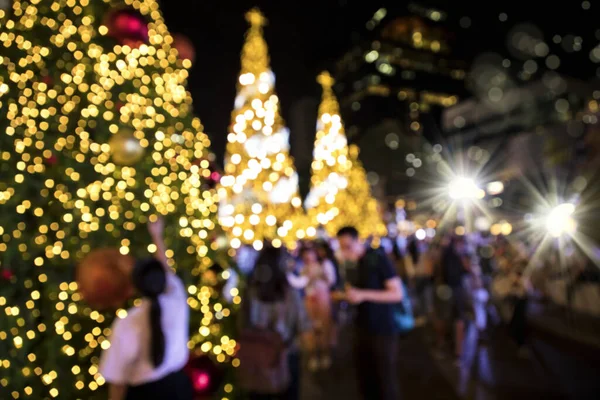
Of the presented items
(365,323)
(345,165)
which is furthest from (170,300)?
(345,165)

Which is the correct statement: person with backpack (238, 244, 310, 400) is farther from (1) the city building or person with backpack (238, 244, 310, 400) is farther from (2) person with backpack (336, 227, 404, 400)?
(1) the city building

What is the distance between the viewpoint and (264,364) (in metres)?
3.35

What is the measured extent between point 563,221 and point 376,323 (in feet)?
37.6

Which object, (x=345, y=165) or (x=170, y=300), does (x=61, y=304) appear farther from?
(x=345, y=165)

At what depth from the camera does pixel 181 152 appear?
3.98 m

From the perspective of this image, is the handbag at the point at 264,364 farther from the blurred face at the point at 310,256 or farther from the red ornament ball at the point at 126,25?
the blurred face at the point at 310,256

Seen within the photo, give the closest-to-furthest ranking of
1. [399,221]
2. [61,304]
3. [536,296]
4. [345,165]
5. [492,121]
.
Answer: [61,304] < [536,296] < [345,165] < [492,121] < [399,221]

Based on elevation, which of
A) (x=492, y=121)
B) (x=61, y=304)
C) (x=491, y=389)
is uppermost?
(x=492, y=121)

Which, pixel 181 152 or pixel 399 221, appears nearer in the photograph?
pixel 181 152

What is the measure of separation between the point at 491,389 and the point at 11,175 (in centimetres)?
568

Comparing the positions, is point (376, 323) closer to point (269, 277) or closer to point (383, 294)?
point (383, 294)

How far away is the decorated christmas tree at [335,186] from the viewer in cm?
1545

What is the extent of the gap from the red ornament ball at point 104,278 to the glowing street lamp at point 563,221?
500 inches

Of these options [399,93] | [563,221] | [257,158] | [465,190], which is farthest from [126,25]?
[399,93]
